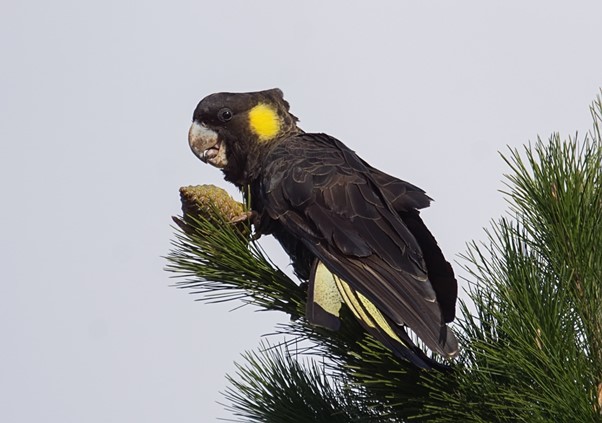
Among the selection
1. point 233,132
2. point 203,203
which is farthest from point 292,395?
point 233,132

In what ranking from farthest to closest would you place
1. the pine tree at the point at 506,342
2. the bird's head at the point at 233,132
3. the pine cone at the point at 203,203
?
1. the bird's head at the point at 233,132
2. the pine cone at the point at 203,203
3. the pine tree at the point at 506,342

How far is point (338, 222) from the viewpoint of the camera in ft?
10.5

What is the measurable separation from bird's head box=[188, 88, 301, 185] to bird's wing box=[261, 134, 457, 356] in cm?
32

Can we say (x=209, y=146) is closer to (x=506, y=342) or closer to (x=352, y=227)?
(x=352, y=227)

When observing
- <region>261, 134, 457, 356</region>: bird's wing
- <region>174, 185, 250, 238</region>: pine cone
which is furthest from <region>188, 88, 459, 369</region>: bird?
<region>174, 185, 250, 238</region>: pine cone

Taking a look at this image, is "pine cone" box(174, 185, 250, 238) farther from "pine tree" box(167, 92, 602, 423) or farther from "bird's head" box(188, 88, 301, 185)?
"bird's head" box(188, 88, 301, 185)

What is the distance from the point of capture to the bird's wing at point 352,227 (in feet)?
8.89

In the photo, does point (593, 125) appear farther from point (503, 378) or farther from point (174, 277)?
point (174, 277)

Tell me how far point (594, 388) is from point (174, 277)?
1380 millimetres

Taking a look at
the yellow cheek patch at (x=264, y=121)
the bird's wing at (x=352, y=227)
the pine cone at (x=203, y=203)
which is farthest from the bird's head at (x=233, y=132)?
the pine cone at (x=203, y=203)

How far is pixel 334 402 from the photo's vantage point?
100 inches

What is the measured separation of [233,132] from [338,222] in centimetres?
125

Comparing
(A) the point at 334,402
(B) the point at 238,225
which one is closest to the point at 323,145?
(B) the point at 238,225

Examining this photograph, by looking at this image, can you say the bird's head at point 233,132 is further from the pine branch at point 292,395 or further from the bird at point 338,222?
the pine branch at point 292,395
